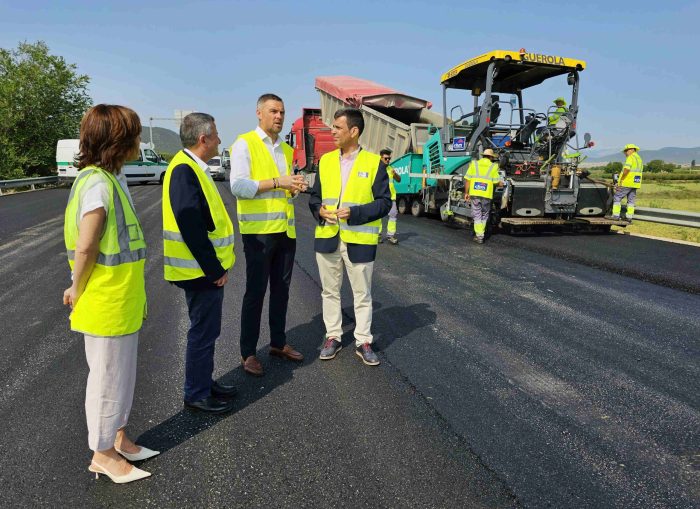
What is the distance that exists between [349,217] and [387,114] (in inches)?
410

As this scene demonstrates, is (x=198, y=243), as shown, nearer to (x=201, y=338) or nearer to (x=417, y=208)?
(x=201, y=338)

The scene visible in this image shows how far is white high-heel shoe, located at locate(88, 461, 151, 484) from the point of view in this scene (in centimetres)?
215

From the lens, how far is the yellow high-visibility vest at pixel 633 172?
9938 millimetres

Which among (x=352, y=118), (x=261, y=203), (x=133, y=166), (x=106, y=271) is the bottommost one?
(x=106, y=271)

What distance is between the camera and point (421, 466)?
7.47ft

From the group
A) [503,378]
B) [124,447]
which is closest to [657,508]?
[503,378]

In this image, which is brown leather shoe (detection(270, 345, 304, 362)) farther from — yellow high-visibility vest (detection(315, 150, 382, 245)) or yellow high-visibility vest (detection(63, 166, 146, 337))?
yellow high-visibility vest (detection(63, 166, 146, 337))

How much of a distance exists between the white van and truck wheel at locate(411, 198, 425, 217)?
45.2 ft

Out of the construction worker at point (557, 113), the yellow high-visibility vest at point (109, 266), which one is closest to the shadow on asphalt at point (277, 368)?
the yellow high-visibility vest at point (109, 266)

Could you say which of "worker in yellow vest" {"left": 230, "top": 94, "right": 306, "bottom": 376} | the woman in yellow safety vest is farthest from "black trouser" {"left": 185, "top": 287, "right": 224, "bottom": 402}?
"worker in yellow vest" {"left": 230, "top": 94, "right": 306, "bottom": 376}

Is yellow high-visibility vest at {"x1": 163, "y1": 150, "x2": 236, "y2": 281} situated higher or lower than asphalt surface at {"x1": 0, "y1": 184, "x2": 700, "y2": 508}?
higher

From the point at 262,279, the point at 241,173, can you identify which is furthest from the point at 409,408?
the point at 241,173

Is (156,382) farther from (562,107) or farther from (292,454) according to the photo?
(562,107)

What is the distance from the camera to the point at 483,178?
8172 mm
